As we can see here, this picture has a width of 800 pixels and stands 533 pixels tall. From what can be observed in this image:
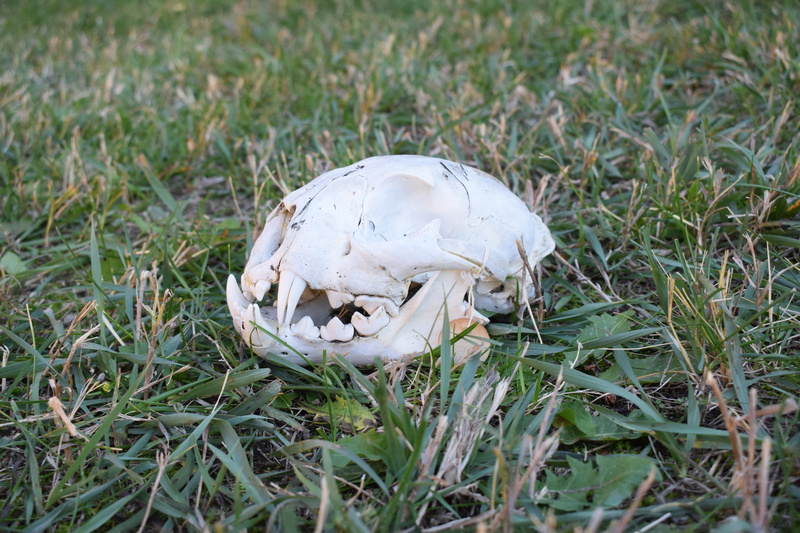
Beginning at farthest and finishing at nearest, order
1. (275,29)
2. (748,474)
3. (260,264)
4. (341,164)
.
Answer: (275,29) → (341,164) → (260,264) → (748,474)

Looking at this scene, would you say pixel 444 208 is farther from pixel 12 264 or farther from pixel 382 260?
pixel 12 264

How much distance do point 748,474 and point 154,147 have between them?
313cm

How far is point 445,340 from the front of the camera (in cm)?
181

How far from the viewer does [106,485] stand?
1633 mm

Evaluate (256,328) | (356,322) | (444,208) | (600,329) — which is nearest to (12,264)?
(256,328)

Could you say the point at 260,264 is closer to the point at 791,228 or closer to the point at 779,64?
the point at 791,228

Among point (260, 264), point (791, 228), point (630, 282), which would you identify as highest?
point (260, 264)

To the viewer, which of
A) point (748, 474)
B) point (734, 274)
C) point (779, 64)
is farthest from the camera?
point (779, 64)

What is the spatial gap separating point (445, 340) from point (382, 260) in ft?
0.95

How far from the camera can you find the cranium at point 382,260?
1.84 meters

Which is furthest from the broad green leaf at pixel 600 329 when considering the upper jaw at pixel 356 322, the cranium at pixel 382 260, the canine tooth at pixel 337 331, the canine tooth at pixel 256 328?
the canine tooth at pixel 256 328

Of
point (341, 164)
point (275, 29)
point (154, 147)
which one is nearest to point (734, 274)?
point (341, 164)

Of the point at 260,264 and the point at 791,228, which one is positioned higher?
the point at 260,264

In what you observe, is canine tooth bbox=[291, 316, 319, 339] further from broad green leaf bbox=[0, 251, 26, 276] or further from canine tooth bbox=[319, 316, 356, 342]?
broad green leaf bbox=[0, 251, 26, 276]
